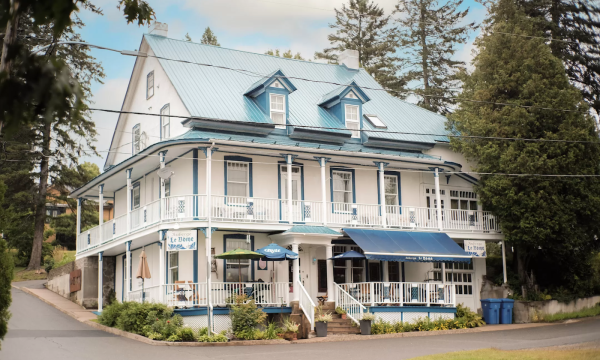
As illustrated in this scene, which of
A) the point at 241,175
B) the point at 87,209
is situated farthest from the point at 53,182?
the point at 241,175

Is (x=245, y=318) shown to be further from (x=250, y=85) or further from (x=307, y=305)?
(x=250, y=85)

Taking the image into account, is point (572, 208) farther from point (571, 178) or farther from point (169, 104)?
point (169, 104)

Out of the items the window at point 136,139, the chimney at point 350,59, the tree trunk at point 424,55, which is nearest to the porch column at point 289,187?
the window at point 136,139

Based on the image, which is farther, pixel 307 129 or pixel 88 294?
pixel 88 294

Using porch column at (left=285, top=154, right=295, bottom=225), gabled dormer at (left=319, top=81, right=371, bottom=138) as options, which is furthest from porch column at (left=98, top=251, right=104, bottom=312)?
gabled dormer at (left=319, top=81, right=371, bottom=138)

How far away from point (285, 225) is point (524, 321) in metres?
10.6

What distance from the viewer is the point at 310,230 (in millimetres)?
25109

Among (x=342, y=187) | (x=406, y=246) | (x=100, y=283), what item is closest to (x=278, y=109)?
(x=342, y=187)

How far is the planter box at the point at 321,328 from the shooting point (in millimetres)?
22406

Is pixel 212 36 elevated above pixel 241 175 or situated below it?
above

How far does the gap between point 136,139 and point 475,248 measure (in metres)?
15.1

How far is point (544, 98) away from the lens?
92.9 ft

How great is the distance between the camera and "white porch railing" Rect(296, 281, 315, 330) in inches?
899

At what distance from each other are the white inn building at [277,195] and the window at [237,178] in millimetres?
41
